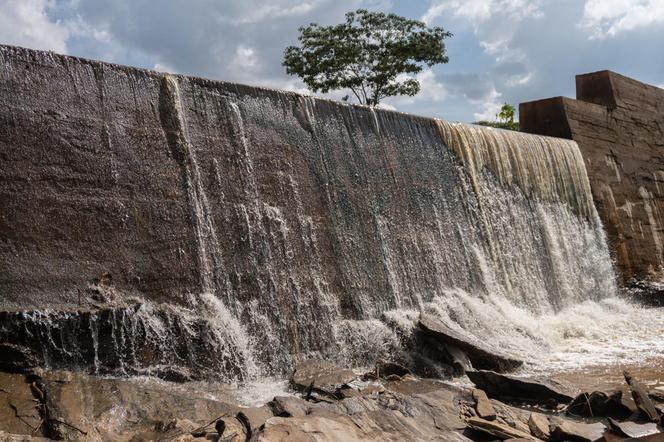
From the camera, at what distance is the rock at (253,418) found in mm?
4080

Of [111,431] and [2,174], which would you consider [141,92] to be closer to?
[2,174]

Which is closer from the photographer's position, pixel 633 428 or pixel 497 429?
pixel 497 429

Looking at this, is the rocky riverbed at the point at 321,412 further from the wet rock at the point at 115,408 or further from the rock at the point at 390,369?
the rock at the point at 390,369

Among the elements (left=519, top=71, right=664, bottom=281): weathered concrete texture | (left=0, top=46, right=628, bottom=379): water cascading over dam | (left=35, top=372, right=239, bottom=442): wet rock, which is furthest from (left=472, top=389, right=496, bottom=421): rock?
(left=519, top=71, right=664, bottom=281): weathered concrete texture

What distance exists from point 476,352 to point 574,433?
2.32m

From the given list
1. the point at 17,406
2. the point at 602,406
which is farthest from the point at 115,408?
the point at 602,406

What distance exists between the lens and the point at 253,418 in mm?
4324

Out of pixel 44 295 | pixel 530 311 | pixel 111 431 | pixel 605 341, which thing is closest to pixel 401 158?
pixel 530 311

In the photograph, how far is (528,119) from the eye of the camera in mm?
13992

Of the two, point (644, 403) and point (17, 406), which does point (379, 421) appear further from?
point (17, 406)

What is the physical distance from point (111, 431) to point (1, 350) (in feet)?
3.46

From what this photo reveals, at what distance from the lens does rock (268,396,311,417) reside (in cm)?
455

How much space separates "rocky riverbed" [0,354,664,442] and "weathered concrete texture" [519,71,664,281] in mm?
7928

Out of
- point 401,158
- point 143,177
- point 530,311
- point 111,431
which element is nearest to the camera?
point 111,431
